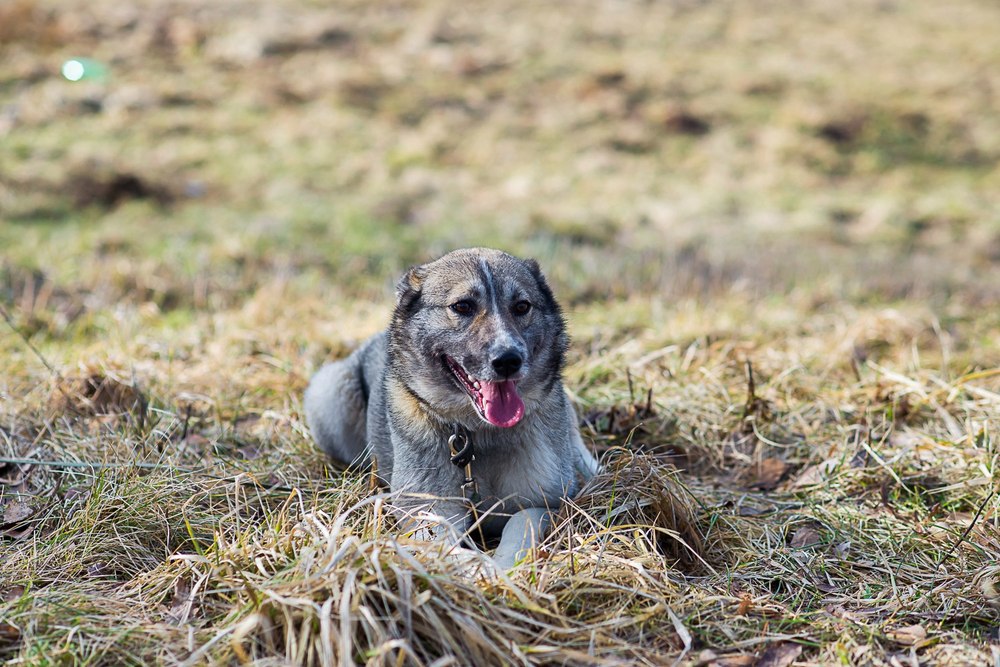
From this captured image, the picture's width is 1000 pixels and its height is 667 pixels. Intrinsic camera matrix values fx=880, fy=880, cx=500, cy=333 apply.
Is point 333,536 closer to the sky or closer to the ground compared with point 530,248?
closer to the sky

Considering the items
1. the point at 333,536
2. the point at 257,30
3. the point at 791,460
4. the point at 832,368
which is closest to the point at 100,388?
→ the point at 333,536

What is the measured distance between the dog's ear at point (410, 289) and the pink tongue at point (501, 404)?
71cm

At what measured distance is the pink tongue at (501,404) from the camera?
3.88m

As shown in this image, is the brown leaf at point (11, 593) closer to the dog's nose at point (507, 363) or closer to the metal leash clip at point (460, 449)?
the metal leash clip at point (460, 449)

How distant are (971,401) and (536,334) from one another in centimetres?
300

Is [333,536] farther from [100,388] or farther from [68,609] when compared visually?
[100,388]

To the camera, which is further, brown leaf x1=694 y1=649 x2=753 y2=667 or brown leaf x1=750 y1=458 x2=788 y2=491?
brown leaf x1=750 y1=458 x2=788 y2=491

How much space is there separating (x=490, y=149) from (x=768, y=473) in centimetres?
1272

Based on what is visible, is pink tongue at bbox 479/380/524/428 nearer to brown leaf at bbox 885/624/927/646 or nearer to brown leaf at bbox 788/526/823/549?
brown leaf at bbox 788/526/823/549

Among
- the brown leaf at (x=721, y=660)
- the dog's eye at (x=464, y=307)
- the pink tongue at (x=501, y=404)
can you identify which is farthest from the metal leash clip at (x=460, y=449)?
the brown leaf at (x=721, y=660)

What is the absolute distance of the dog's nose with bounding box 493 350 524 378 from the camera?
12.3ft

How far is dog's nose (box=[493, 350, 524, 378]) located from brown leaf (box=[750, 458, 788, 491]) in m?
1.98

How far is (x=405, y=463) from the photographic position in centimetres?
421

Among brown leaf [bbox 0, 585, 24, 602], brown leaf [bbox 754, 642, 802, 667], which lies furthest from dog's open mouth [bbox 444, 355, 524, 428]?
brown leaf [bbox 0, 585, 24, 602]
